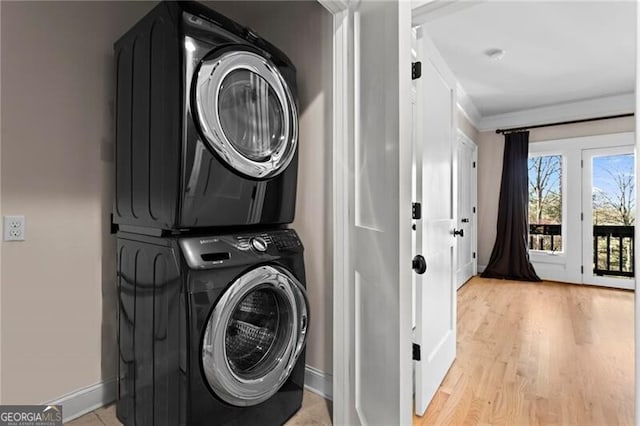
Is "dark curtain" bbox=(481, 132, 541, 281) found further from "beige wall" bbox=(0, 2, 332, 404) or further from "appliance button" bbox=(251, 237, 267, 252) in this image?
"appliance button" bbox=(251, 237, 267, 252)

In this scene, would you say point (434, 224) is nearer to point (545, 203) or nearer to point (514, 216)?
point (514, 216)

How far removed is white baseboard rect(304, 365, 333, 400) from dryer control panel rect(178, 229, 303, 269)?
0.75 meters

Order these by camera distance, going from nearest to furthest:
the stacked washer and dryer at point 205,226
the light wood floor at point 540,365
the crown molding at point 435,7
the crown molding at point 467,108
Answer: the stacked washer and dryer at point 205,226 → the crown molding at point 435,7 → the light wood floor at point 540,365 → the crown molding at point 467,108

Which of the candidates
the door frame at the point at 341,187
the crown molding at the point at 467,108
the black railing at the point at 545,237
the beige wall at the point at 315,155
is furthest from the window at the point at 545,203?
the beige wall at the point at 315,155

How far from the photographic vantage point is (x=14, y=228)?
1437 millimetres

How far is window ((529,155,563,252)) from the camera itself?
198 inches

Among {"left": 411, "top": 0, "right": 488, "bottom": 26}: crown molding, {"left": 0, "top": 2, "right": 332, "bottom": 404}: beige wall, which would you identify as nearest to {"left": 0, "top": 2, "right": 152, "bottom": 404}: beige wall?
{"left": 0, "top": 2, "right": 332, "bottom": 404}: beige wall

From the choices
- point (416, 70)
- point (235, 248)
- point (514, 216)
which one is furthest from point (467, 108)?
point (235, 248)

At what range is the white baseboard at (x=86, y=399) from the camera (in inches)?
62.2

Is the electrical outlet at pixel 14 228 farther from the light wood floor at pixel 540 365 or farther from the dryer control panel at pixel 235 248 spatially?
the light wood floor at pixel 540 365

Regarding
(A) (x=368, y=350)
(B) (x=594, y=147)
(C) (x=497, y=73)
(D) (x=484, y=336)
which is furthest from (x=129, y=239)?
(B) (x=594, y=147)

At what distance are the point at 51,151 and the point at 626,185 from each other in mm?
6231

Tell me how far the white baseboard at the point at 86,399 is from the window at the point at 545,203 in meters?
5.67

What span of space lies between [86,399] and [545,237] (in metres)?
5.85
